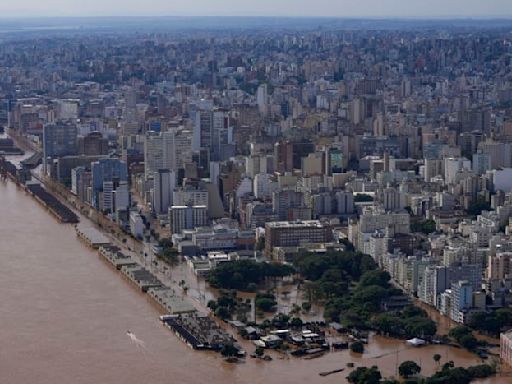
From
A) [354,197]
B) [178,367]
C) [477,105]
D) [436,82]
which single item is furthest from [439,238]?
[436,82]

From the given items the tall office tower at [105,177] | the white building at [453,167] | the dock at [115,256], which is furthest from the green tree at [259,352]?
the white building at [453,167]

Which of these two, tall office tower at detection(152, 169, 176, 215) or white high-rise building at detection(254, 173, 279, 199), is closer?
tall office tower at detection(152, 169, 176, 215)

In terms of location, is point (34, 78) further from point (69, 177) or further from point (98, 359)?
point (98, 359)

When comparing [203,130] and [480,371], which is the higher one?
[203,130]

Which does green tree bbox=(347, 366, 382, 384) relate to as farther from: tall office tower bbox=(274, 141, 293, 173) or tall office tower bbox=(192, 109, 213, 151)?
tall office tower bbox=(192, 109, 213, 151)

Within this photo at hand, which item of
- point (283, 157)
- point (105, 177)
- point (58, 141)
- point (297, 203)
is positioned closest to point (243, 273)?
point (297, 203)

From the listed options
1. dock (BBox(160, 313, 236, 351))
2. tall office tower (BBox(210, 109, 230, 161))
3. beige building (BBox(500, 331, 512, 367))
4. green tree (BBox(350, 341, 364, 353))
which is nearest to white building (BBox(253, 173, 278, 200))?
tall office tower (BBox(210, 109, 230, 161))

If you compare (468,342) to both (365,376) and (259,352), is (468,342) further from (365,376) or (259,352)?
(259,352)
